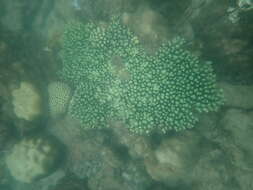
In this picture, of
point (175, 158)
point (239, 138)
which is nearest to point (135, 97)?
point (175, 158)

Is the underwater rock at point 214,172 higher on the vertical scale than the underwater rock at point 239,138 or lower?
lower

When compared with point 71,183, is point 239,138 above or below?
above

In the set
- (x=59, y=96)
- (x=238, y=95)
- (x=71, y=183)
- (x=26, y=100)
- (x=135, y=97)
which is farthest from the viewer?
(x=71, y=183)

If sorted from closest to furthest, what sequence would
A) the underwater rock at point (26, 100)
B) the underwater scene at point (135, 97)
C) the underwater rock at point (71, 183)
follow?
the underwater scene at point (135, 97), the underwater rock at point (26, 100), the underwater rock at point (71, 183)

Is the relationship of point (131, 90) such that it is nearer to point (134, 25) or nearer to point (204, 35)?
point (134, 25)

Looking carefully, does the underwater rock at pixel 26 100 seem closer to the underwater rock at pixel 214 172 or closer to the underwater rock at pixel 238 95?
the underwater rock at pixel 214 172

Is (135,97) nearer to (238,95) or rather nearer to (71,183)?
(238,95)

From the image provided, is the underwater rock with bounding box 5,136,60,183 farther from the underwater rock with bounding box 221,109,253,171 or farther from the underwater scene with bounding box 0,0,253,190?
the underwater rock with bounding box 221,109,253,171

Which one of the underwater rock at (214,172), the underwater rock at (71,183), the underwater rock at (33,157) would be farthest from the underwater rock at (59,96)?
the underwater rock at (214,172)
